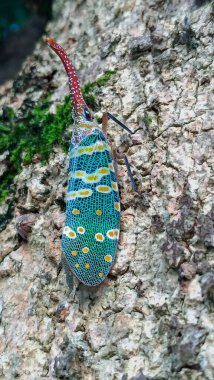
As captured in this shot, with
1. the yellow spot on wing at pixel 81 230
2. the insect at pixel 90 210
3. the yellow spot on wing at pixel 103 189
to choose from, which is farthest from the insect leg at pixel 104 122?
the yellow spot on wing at pixel 81 230

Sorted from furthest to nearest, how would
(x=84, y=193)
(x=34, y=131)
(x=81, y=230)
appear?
(x=34, y=131), (x=84, y=193), (x=81, y=230)

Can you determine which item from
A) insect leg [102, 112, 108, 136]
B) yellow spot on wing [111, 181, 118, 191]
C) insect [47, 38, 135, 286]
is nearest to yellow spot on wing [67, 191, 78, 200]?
insect [47, 38, 135, 286]

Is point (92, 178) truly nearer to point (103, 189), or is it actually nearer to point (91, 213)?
point (103, 189)

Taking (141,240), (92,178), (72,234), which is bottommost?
(141,240)

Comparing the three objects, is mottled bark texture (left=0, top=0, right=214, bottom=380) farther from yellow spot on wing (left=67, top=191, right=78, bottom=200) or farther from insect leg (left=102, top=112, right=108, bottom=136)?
yellow spot on wing (left=67, top=191, right=78, bottom=200)

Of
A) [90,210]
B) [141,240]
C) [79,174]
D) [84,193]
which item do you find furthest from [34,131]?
[141,240]

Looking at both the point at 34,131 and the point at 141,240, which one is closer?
the point at 141,240
